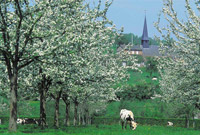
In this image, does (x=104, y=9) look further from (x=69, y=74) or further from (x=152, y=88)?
(x=152, y=88)

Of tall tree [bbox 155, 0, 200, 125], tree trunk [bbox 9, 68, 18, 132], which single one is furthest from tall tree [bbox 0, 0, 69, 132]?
tall tree [bbox 155, 0, 200, 125]

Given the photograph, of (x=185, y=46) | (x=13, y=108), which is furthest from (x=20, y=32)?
(x=185, y=46)

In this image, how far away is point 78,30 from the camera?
24.6 meters

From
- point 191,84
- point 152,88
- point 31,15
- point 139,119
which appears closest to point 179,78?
point 191,84

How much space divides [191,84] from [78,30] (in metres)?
10.3

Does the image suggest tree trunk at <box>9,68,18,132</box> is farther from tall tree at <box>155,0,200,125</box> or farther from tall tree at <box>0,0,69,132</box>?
tall tree at <box>155,0,200,125</box>

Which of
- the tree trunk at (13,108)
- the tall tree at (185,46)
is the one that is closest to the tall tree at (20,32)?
the tree trunk at (13,108)

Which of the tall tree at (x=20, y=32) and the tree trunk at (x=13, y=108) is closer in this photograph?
the tall tree at (x=20, y=32)

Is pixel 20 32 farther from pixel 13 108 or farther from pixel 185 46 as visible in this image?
pixel 185 46

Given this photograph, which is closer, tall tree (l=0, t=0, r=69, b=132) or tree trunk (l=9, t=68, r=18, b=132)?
A: tall tree (l=0, t=0, r=69, b=132)

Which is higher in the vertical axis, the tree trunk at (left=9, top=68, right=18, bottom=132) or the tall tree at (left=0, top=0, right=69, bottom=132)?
the tall tree at (left=0, top=0, right=69, bottom=132)

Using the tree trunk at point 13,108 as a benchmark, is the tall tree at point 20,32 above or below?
above

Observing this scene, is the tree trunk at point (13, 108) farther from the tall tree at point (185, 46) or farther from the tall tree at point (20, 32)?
the tall tree at point (185, 46)

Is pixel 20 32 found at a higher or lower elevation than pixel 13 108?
higher
